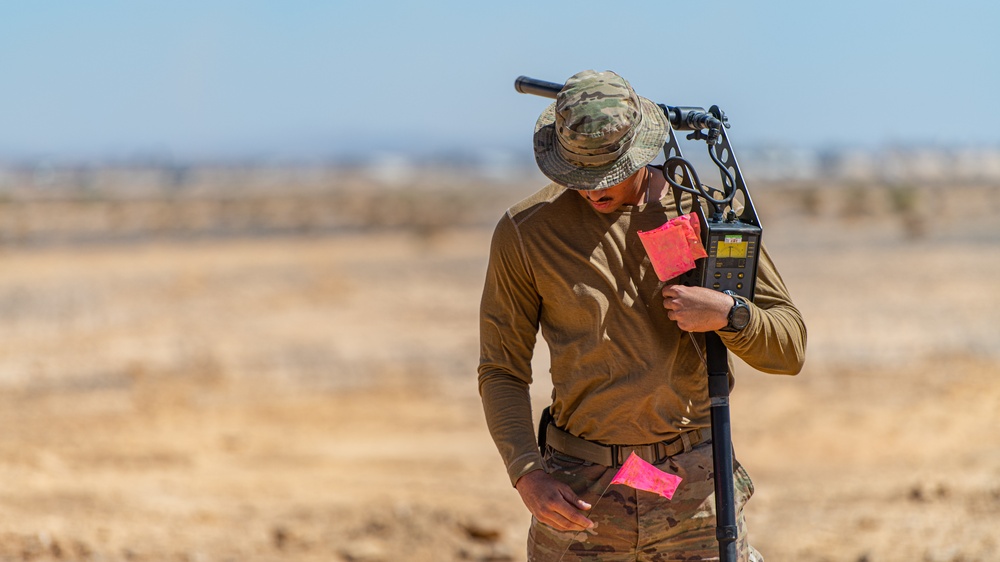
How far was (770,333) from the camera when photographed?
96.4 inches

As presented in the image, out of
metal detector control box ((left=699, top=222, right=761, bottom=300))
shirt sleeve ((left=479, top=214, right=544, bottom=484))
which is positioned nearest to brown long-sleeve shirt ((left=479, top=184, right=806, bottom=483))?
shirt sleeve ((left=479, top=214, right=544, bottom=484))

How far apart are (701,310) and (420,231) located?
27385 mm

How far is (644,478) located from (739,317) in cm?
48

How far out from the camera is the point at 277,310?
635 inches

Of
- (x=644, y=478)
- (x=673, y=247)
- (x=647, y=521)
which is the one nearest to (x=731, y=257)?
(x=673, y=247)

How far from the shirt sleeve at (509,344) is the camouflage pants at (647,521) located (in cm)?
17

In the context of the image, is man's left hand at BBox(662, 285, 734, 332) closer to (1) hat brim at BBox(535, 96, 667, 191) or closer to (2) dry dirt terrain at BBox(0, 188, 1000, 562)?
(1) hat brim at BBox(535, 96, 667, 191)

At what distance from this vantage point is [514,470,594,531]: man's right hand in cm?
247

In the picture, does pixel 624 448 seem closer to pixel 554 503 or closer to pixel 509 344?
pixel 554 503

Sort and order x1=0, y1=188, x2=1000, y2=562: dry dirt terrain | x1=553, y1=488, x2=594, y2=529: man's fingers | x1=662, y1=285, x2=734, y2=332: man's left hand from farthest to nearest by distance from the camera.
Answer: x1=0, y1=188, x2=1000, y2=562: dry dirt terrain → x1=553, y1=488, x2=594, y2=529: man's fingers → x1=662, y1=285, x2=734, y2=332: man's left hand

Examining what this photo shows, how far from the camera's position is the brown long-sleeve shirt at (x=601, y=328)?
2.52 meters

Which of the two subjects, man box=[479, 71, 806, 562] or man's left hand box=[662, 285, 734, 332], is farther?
man box=[479, 71, 806, 562]

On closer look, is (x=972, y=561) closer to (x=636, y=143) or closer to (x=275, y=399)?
(x=636, y=143)

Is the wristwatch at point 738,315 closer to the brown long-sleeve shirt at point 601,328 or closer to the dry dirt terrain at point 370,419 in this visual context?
the brown long-sleeve shirt at point 601,328
